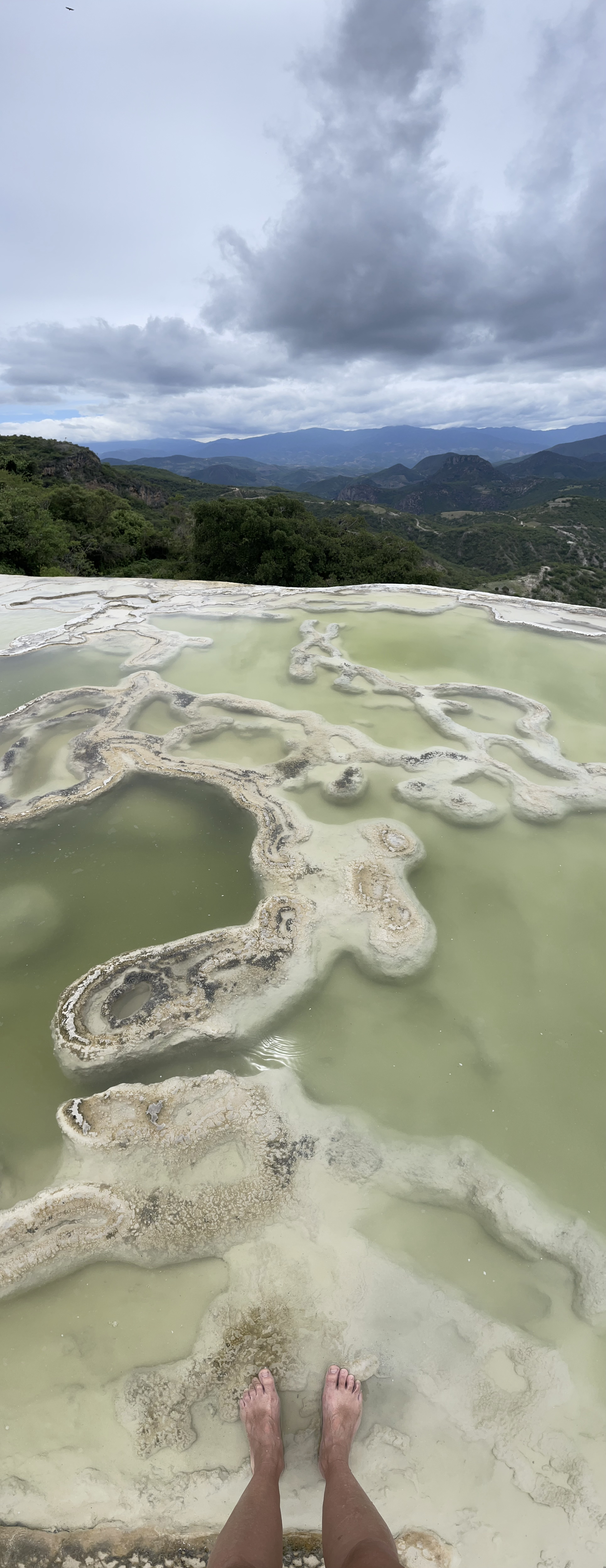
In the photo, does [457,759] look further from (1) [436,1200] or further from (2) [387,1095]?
(1) [436,1200]

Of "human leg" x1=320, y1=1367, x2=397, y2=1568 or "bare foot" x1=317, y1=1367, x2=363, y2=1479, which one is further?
"bare foot" x1=317, y1=1367, x2=363, y2=1479

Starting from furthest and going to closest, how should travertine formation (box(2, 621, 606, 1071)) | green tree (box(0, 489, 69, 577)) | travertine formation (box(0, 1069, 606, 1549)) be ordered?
green tree (box(0, 489, 69, 577))
travertine formation (box(2, 621, 606, 1071))
travertine formation (box(0, 1069, 606, 1549))

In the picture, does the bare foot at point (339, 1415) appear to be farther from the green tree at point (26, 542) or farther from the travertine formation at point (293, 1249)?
the green tree at point (26, 542)

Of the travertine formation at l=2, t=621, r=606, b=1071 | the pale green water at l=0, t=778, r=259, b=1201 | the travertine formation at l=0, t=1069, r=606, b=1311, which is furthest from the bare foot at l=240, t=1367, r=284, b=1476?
the travertine formation at l=2, t=621, r=606, b=1071

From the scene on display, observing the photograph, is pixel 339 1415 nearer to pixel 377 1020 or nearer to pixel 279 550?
pixel 377 1020

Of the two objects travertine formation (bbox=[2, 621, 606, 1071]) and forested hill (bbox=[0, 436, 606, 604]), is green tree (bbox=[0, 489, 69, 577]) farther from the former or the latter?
travertine formation (bbox=[2, 621, 606, 1071])

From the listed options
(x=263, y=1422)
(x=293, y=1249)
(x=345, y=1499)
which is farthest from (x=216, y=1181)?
(x=345, y=1499)

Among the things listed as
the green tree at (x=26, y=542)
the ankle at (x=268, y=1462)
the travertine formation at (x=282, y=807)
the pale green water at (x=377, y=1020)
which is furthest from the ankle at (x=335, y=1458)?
the green tree at (x=26, y=542)
